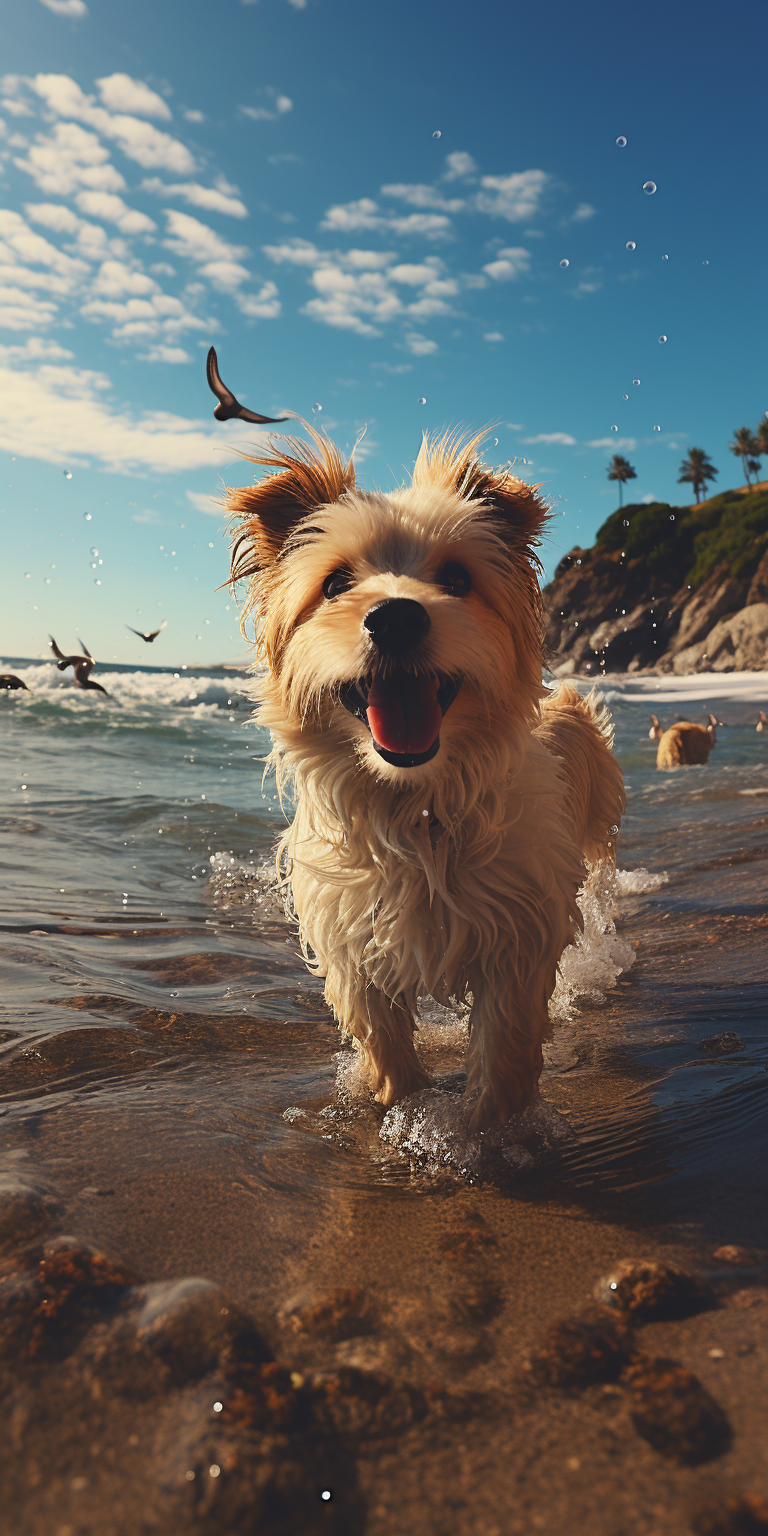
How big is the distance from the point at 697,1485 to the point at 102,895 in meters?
4.79

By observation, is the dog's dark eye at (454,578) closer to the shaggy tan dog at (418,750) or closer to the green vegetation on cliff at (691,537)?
the shaggy tan dog at (418,750)

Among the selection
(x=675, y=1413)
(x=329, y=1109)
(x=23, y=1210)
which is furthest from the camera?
(x=329, y=1109)

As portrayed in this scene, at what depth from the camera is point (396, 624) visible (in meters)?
2.22

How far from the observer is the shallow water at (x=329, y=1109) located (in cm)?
174

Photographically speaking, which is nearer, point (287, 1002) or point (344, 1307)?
point (344, 1307)

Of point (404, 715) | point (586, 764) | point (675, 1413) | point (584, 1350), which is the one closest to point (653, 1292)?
point (584, 1350)

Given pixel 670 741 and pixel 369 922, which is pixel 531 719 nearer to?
pixel 369 922

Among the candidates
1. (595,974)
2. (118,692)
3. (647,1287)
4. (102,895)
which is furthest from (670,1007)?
(118,692)

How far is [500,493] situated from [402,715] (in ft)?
2.93

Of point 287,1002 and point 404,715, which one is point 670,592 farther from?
point 404,715

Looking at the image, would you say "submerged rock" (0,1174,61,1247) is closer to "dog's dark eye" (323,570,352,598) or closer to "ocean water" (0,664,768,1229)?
"ocean water" (0,664,768,1229)

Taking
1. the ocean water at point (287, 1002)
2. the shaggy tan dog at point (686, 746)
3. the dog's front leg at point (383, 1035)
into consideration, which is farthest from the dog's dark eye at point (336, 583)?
the shaggy tan dog at point (686, 746)

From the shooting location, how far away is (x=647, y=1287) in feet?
5.36

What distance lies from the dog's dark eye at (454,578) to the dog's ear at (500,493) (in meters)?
0.24
